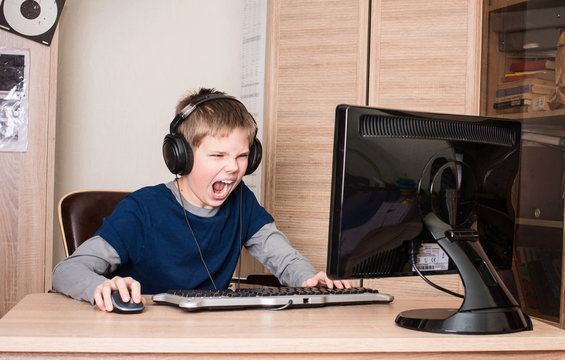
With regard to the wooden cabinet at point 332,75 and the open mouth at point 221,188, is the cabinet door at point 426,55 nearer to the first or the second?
the wooden cabinet at point 332,75

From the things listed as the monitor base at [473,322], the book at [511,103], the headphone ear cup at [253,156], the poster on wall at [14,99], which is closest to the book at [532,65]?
the book at [511,103]

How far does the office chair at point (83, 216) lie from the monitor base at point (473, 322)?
2.59 feet

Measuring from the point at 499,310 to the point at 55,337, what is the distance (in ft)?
2.30

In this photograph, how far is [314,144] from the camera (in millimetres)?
2504

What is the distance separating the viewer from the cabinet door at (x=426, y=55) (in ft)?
7.72

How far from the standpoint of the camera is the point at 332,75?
248cm

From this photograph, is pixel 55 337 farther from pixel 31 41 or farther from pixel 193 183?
pixel 31 41

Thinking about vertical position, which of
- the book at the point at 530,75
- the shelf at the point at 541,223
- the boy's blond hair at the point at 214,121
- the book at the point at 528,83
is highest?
the book at the point at 530,75

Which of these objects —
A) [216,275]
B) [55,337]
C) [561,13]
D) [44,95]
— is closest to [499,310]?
[55,337]

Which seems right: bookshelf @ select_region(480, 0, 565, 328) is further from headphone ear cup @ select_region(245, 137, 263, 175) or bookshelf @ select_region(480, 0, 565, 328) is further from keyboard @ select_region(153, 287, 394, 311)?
keyboard @ select_region(153, 287, 394, 311)

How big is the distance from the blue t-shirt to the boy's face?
8 cm

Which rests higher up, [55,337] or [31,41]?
[31,41]

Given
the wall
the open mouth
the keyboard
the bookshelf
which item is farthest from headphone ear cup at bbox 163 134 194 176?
the wall

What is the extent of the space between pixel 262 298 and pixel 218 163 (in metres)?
0.48
